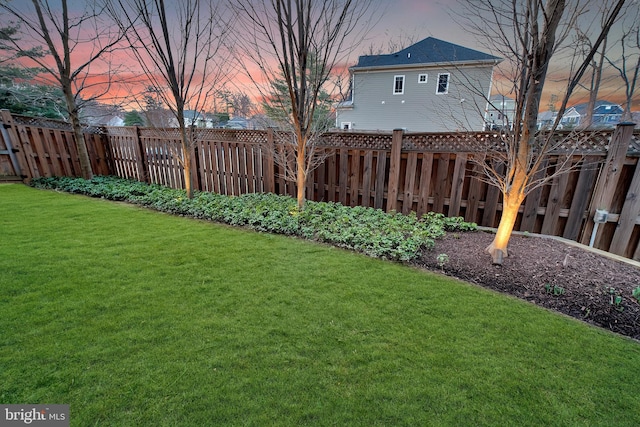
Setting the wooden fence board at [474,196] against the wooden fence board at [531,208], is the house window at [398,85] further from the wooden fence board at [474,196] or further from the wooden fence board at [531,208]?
the wooden fence board at [531,208]

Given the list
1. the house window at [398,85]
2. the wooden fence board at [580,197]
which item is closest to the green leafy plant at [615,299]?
the wooden fence board at [580,197]

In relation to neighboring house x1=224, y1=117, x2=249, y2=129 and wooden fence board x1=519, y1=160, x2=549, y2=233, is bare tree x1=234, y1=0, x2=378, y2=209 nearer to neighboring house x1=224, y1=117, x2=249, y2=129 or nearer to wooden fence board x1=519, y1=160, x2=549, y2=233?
wooden fence board x1=519, y1=160, x2=549, y2=233

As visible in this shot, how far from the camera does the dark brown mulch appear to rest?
2121 mm

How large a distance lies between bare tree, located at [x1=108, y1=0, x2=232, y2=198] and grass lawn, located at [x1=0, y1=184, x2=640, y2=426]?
3.33m

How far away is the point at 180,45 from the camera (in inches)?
189

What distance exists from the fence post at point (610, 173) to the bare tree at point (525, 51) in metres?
1.24

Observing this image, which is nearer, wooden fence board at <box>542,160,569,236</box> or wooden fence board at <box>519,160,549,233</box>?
wooden fence board at <box>542,160,569,236</box>

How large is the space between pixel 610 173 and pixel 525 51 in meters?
1.94

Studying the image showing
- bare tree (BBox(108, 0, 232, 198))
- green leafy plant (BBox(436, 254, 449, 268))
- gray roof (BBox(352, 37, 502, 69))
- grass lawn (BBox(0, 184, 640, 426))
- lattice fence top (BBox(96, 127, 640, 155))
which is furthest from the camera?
gray roof (BBox(352, 37, 502, 69))

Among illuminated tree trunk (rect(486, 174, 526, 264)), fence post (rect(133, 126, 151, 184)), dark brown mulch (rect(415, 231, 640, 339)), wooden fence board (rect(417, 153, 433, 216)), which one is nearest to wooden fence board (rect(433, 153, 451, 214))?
wooden fence board (rect(417, 153, 433, 216))

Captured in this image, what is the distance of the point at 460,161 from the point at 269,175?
352cm

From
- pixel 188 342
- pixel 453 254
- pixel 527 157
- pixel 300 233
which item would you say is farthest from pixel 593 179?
pixel 188 342

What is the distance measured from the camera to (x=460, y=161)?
12.9ft

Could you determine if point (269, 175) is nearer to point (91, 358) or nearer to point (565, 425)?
point (91, 358)
